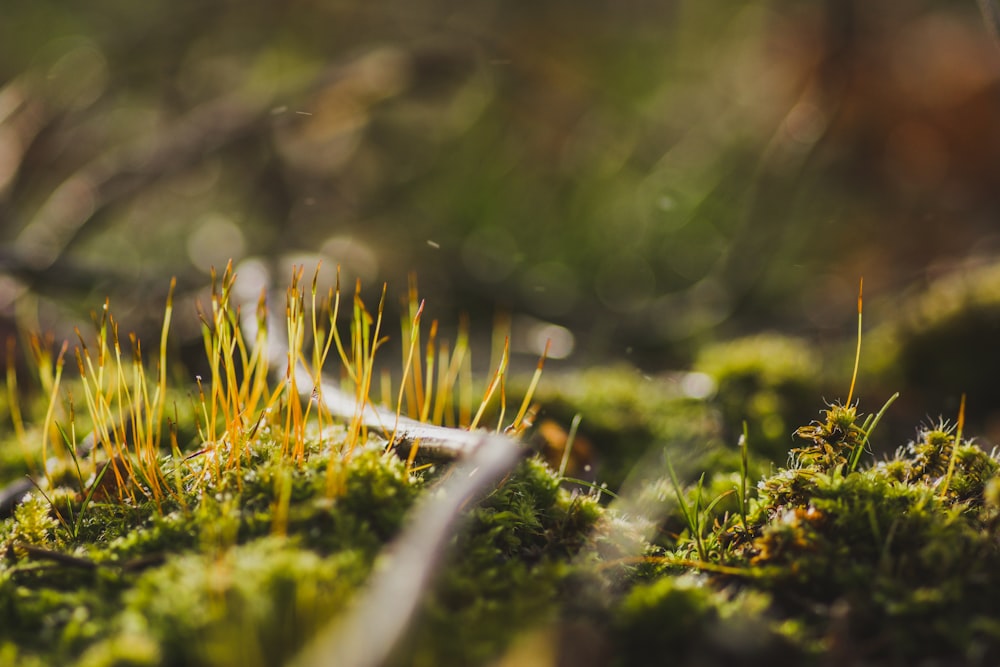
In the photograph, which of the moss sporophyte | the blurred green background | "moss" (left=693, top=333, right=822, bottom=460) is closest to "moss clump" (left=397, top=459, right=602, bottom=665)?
the moss sporophyte

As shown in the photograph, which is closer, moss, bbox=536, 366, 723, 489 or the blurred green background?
moss, bbox=536, 366, 723, 489

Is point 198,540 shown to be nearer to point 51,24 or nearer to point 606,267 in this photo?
point 606,267

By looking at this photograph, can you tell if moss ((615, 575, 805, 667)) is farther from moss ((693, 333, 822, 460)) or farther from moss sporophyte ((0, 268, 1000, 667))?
moss ((693, 333, 822, 460))

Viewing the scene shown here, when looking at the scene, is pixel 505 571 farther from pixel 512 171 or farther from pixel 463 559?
pixel 512 171

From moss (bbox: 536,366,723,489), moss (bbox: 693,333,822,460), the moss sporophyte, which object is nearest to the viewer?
the moss sporophyte

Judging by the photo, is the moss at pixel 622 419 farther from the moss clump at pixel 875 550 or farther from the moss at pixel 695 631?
the moss at pixel 695 631

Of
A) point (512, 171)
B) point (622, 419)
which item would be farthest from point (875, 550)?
point (512, 171)

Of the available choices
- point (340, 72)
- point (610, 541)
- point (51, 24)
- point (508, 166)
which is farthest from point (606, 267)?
point (51, 24)

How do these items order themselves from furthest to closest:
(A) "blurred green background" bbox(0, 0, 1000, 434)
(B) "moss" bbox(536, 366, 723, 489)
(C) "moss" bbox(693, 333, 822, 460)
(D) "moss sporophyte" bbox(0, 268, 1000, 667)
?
(A) "blurred green background" bbox(0, 0, 1000, 434) → (C) "moss" bbox(693, 333, 822, 460) → (B) "moss" bbox(536, 366, 723, 489) → (D) "moss sporophyte" bbox(0, 268, 1000, 667)
